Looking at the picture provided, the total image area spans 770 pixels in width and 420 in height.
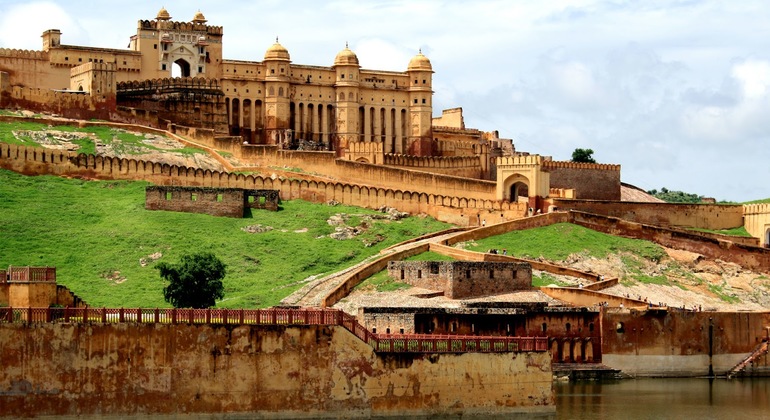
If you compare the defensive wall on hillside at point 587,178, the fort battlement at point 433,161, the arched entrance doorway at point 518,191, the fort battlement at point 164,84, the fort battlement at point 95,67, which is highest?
the fort battlement at point 95,67

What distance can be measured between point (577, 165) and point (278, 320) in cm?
4567

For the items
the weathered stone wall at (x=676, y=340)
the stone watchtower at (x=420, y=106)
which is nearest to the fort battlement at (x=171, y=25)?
the stone watchtower at (x=420, y=106)

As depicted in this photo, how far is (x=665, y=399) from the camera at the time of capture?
54.3m

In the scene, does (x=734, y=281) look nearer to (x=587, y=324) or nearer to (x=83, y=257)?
(x=587, y=324)

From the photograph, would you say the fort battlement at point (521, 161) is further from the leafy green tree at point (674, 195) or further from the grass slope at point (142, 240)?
the leafy green tree at point (674, 195)

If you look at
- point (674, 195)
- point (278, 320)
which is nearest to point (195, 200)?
point (278, 320)

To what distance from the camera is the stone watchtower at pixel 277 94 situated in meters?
88.6

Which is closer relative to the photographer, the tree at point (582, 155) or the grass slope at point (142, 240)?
the grass slope at point (142, 240)

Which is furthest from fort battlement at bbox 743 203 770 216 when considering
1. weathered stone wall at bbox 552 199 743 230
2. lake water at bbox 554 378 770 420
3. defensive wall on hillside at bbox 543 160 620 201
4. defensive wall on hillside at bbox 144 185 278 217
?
defensive wall on hillside at bbox 144 185 278 217

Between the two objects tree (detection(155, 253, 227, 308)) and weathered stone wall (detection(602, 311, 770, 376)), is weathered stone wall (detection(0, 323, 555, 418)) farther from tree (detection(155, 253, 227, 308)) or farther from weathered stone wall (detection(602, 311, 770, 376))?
weathered stone wall (detection(602, 311, 770, 376))

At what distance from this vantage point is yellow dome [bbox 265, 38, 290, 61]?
8975cm

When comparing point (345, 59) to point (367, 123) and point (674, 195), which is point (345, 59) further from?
point (674, 195)

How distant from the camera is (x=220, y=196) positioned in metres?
73.8

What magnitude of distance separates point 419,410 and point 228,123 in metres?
45.1
